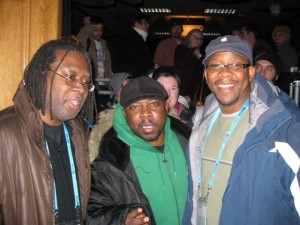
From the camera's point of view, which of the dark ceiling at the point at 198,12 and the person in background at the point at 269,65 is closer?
the person in background at the point at 269,65

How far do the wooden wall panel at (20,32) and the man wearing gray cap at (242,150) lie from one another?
5.15 ft

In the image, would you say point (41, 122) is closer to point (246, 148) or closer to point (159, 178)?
point (159, 178)

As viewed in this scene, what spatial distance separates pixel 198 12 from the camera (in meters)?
12.6

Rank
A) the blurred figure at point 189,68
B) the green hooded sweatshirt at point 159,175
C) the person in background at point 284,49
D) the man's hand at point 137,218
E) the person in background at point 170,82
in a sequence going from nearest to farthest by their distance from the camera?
the man's hand at point 137,218, the green hooded sweatshirt at point 159,175, the person in background at point 170,82, the blurred figure at point 189,68, the person in background at point 284,49

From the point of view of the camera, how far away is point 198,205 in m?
2.47

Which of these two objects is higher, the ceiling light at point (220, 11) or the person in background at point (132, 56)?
the ceiling light at point (220, 11)

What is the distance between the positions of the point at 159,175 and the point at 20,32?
184 centimetres

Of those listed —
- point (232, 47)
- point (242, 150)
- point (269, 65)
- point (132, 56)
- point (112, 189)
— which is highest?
point (132, 56)

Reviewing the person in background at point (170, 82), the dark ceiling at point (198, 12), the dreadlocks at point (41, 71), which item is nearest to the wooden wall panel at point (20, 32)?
the dreadlocks at point (41, 71)

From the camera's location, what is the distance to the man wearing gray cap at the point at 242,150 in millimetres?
1948

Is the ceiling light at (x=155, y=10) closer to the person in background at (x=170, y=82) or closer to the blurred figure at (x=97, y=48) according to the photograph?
the blurred figure at (x=97, y=48)

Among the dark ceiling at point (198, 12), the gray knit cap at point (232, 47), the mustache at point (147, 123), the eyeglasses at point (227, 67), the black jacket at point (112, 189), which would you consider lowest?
the black jacket at point (112, 189)

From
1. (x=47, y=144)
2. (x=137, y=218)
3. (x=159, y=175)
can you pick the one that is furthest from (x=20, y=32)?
(x=137, y=218)

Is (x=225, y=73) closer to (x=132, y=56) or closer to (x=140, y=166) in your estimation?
(x=140, y=166)
